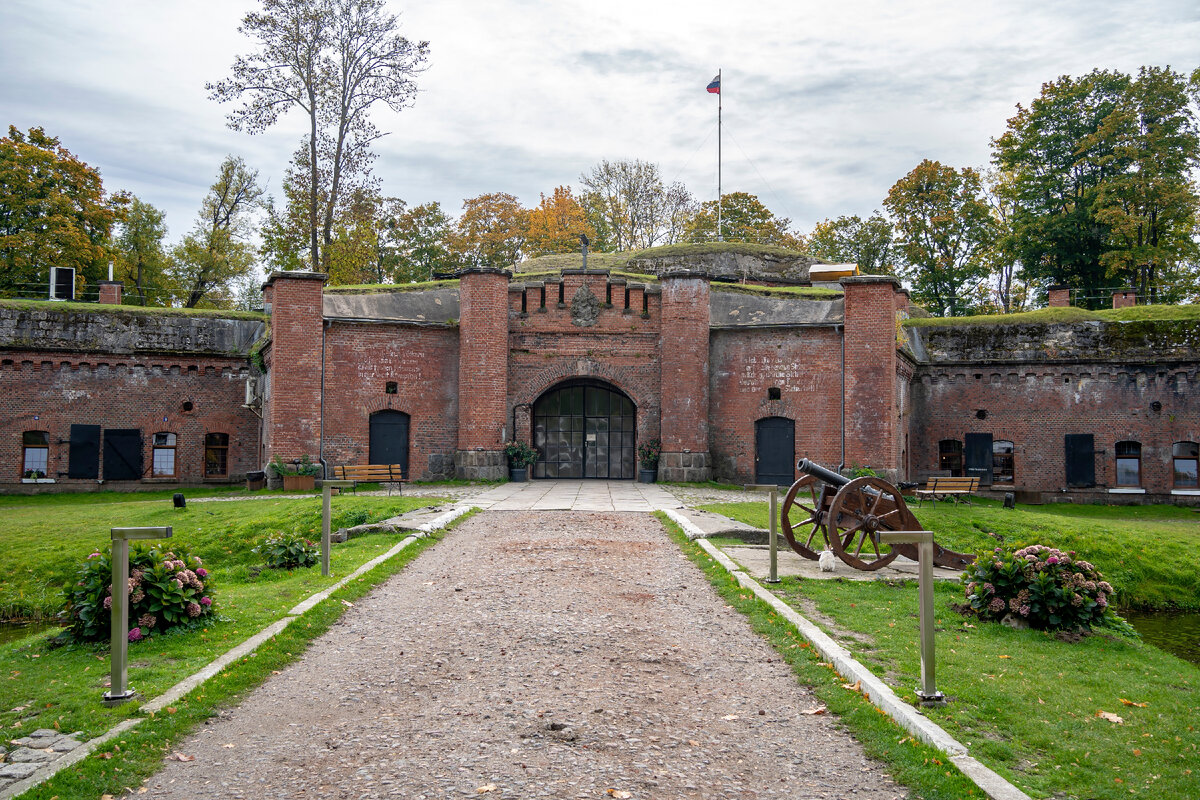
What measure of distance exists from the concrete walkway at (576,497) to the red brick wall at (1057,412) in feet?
30.8

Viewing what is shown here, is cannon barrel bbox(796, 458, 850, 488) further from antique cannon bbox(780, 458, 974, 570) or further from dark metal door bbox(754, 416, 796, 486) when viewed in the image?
dark metal door bbox(754, 416, 796, 486)

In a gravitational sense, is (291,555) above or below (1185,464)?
below

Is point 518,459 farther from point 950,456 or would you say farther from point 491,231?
point 491,231

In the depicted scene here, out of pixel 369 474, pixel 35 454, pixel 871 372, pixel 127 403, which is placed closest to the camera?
pixel 369 474

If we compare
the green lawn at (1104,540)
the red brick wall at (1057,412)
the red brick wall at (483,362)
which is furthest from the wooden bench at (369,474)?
the red brick wall at (1057,412)

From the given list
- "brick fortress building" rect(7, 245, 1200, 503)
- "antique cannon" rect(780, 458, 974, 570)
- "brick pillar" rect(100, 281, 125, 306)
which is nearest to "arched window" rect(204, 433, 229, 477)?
"brick fortress building" rect(7, 245, 1200, 503)

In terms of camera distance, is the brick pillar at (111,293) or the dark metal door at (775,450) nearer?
the dark metal door at (775,450)

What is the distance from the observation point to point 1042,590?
8.07m

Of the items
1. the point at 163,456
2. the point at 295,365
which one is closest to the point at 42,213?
the point at 163,456

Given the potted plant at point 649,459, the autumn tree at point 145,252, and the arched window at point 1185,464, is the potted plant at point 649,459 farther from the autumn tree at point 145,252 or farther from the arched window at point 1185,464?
the autumn tree at point 145,252

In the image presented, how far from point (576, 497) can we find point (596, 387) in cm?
555

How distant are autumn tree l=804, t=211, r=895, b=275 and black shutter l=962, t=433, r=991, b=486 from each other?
1596 cm

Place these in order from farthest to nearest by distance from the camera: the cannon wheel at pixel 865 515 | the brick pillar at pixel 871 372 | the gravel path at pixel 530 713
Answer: the brick pillar at pixel 871 372
the cannon wheel at pixel 865 515
the gravel path at pixel 530 713

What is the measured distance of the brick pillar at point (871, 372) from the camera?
20.3 meters
